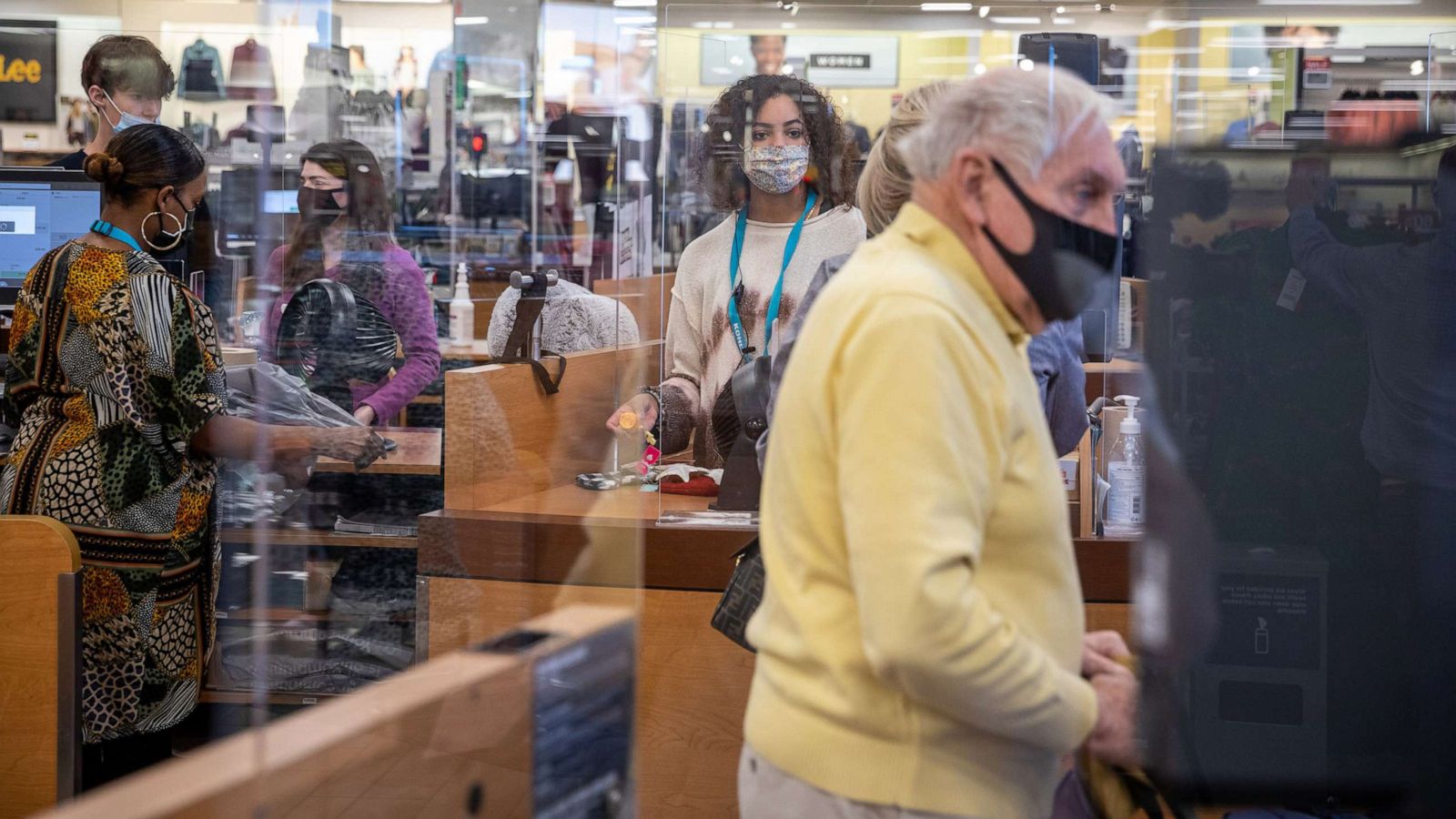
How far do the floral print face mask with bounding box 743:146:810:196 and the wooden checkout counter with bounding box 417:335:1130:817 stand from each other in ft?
1.27

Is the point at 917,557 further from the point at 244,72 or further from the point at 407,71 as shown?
the point at 244,72

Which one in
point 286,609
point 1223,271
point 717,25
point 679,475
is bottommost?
point 286,609

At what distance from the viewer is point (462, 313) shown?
256 centimetres

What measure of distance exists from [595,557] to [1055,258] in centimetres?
166

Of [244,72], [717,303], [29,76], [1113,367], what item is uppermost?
[29,76]

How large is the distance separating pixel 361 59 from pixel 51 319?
789 mm

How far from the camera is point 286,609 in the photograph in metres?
2.34

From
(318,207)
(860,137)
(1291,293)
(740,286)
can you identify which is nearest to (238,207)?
(318,207)

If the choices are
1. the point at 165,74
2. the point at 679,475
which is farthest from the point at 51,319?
the point at 165,74

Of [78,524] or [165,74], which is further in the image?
[165,74]

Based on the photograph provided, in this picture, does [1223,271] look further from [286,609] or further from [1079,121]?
[286,609]

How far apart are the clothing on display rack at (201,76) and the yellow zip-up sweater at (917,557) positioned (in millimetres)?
3599

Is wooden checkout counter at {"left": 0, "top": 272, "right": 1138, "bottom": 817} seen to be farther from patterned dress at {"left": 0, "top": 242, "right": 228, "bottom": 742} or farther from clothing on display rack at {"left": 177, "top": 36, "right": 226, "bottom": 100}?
clothing on display rack at {"left": 177, "top": 36, "right": 226, "bottom": 100}

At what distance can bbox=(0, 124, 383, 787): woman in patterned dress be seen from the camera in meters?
2.59
